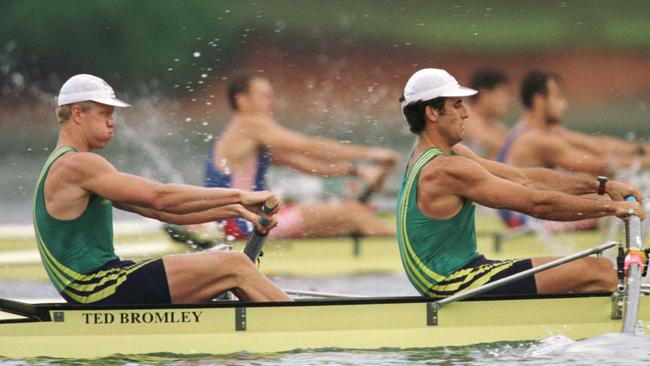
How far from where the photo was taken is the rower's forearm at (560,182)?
904cm

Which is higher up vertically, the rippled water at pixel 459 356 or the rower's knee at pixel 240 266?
the rower's knee at pixel 240 266

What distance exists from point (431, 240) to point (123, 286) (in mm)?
1650

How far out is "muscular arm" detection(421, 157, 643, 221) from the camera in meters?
8.45

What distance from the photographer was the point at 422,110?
342 inches

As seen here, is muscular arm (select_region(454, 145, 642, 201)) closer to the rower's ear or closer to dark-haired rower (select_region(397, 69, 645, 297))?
dark-haired rower (select_region(397, 69, 645, 297))

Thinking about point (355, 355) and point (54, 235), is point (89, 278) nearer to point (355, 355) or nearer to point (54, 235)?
point (54, 235)

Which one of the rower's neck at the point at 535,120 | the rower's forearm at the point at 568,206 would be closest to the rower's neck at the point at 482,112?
the rower's neck at the point at 535,120

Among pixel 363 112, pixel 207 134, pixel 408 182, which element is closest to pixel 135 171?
pixel 207 134

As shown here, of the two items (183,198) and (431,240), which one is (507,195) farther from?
(183,198)

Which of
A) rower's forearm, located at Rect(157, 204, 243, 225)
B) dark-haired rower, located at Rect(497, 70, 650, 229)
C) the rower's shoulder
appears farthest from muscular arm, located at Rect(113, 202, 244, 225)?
dark-haired rower, located at Rect(497, 70, 650, 229)

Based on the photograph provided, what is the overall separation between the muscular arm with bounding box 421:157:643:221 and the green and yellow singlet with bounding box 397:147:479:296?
0.43ft

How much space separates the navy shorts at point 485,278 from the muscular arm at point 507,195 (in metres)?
0.32

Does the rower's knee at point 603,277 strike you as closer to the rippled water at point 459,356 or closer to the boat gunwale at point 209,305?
the rippled water at point 459,356

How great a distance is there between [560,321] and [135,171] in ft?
33.9
